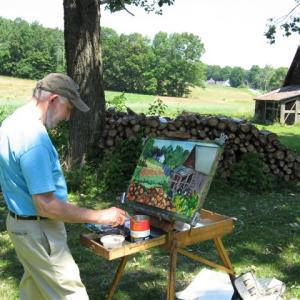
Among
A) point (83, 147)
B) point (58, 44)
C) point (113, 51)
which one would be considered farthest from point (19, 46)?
point (83, 147)

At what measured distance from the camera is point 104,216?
2867 mm

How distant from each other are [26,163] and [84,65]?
6380 millimetres

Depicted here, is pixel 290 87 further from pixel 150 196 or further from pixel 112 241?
pixel 112 241

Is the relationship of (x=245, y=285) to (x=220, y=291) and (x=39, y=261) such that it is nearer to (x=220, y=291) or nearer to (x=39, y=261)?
(x=220, y=291)

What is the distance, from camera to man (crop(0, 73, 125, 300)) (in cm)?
263

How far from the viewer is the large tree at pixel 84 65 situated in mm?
8641

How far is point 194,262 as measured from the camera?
5250 millimetres

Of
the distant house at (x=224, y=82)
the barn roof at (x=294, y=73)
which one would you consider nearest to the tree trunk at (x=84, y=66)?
the barn roof at (x=294, y=73)

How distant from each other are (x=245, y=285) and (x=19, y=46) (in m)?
77.8

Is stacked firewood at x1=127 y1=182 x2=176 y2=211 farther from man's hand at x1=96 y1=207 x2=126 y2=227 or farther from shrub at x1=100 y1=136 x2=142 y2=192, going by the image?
shrub at x1=100 y1=136 x2=142 y2=192

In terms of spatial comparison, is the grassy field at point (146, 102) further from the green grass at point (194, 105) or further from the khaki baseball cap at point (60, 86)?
the khaki baseball cap at point (60, 86)

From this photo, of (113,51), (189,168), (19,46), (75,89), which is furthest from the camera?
(113,51)

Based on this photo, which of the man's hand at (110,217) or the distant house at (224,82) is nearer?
the man's hand at (110,217)

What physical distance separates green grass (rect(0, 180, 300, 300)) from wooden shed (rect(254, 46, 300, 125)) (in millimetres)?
23465
